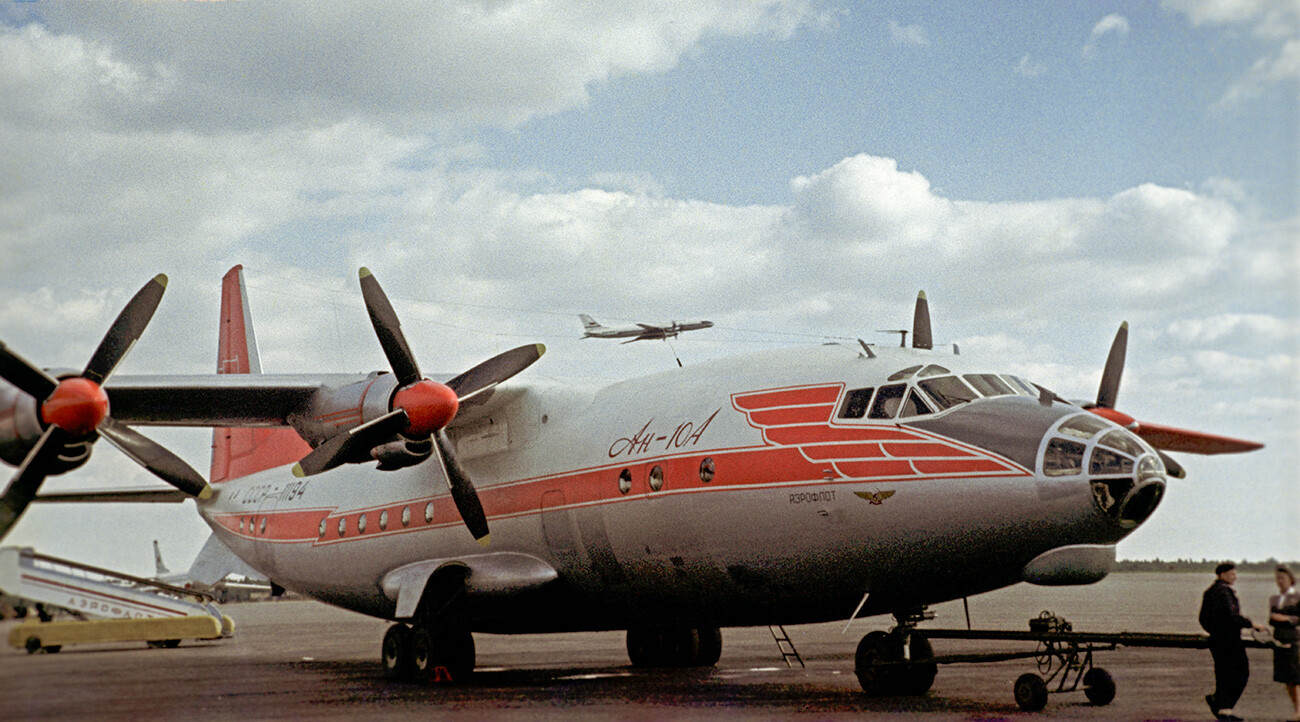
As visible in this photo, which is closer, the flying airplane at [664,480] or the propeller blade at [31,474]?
the propeller blade at [31,474]

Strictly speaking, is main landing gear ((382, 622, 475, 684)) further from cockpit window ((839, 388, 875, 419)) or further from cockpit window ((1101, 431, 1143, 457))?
cockpit window ((1101, 431, 1143, 457))

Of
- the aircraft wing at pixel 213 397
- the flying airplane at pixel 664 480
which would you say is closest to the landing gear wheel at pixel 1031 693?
the flying airplane at pixel 664 480

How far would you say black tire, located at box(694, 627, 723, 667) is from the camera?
18.2 metres

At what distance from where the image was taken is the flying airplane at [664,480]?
11469 millimetres

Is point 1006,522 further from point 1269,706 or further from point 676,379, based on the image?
point 676,379

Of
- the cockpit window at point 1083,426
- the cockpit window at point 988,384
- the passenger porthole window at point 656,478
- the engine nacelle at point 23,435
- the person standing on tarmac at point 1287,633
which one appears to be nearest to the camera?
the person standing on tarmac at point 1287,633

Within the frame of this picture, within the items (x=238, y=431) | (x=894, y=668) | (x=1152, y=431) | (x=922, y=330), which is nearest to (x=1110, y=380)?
(x=1152, y=431)

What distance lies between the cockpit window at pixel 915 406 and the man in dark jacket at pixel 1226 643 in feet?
10.8

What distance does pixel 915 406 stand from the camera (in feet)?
40.9

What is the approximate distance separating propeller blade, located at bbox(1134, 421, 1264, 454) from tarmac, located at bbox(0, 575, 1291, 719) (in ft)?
13.0

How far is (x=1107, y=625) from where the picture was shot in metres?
27.2

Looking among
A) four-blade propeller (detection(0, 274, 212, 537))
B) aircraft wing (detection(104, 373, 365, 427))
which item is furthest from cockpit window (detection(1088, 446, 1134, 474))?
four-blade propeller (detection(0, 274, 212, 537))

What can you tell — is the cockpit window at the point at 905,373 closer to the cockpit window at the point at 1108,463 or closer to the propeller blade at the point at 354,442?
the cockpit window at the point at 1108,463

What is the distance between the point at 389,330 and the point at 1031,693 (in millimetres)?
9316
